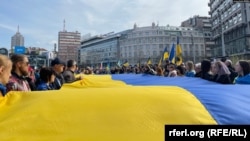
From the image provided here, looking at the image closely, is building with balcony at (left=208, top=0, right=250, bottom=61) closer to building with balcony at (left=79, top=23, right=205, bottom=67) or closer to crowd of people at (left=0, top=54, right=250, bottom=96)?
building with balcony at (left=79, top=23, right=205, bottom=67)

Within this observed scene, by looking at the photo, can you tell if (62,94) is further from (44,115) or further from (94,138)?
(94,138)

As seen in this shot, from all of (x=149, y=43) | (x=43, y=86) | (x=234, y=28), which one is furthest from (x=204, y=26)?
(x=43, y=86)

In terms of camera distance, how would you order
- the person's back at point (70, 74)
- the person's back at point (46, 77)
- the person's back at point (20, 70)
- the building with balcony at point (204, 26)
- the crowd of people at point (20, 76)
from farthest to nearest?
the building with balcony at point (204, 26) → the person's back at point (70, 74) → the person's back at point (46, 77) → the person's back at point (20, 70) → the crowd of people at point (20, 76)

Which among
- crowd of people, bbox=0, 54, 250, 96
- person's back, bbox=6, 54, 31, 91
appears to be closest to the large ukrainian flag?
crowd of people, bbox=0, 54, 250, 96

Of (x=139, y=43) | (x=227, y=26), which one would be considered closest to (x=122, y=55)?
(x=139, y=43)

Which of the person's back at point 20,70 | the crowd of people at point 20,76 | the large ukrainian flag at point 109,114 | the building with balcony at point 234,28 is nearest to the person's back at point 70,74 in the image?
the crowd of people at point 20,76

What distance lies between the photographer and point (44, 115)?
1.88 metres

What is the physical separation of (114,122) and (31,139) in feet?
1.65

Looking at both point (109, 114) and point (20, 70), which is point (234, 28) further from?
point (109, 114)

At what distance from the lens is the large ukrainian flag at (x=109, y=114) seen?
1765 mm

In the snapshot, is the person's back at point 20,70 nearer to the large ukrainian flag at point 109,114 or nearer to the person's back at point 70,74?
the person's back at point 70,74

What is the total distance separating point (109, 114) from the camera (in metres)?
1.86

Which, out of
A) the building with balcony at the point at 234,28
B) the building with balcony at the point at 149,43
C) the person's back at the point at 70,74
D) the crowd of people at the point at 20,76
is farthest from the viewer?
the building with balcony at the point at 149,43

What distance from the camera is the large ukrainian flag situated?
69.5 inches
